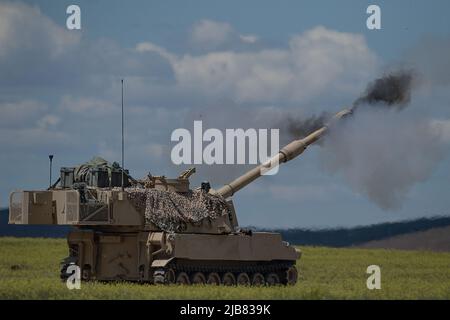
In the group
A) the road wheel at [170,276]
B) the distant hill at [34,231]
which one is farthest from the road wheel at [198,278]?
the distant hill at [34,231]

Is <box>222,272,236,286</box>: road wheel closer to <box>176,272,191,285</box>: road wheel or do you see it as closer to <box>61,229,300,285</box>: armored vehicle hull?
<box>61,229,300,285</box>: armored vehicle hull

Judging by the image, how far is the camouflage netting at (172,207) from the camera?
46.7 metres

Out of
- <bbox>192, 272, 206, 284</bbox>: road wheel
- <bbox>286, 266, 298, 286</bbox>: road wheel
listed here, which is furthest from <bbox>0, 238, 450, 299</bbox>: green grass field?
<bbox>192, 272, 206, 284</bbox>: road wheel

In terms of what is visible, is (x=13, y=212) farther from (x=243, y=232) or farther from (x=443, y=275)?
(x=443, y=275)

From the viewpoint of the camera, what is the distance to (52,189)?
151 ft

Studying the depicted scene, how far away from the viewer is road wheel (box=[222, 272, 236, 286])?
48000mm

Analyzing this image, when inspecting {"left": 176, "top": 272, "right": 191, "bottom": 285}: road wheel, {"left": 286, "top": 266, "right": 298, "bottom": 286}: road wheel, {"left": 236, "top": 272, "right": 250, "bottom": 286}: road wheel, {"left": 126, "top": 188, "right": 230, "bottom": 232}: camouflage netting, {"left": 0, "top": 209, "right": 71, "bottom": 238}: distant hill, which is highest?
{"left": 0, "top": 209, "right": 71, "bottom": 238}: distant hill

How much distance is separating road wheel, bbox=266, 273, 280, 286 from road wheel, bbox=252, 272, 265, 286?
0.33 metres

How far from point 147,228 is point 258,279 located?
5106 millimetres

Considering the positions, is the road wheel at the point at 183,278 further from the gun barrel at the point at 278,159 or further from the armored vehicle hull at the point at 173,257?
the gun barrel at the point at 278,159

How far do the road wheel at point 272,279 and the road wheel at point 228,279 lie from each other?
195 cm

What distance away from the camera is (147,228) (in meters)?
46.8
